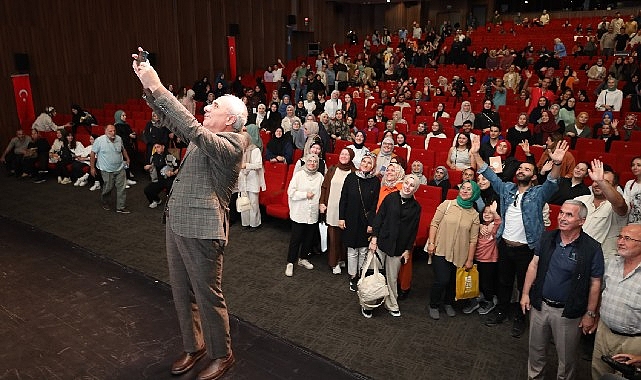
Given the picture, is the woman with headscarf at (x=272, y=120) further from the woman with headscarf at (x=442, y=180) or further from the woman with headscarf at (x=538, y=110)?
the woman with headscarf at (x=538, y=110)

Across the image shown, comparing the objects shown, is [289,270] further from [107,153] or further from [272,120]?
[272,120]

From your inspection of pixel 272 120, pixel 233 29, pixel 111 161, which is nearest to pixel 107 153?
pixel 111 161

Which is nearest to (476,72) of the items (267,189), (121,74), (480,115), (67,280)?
(480,115)

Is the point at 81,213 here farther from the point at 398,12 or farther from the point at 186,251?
the point at 398,12

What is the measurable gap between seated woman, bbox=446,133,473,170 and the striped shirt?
3206 millimetres

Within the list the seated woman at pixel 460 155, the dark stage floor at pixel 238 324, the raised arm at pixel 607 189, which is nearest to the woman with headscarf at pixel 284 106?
the seated woman at pixel 460 155

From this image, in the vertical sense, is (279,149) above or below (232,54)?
below

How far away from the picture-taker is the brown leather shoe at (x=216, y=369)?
243 cm

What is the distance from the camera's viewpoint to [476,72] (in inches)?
460

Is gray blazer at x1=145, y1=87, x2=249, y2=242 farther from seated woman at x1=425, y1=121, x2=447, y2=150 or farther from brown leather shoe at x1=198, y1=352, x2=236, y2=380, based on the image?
seated woman at x1=425, y1=121, x2=447, y2=150

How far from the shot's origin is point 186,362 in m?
2.51

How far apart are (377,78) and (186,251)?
38.4ft

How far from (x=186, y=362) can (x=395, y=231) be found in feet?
6.26

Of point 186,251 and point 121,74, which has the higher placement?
point 121,74
